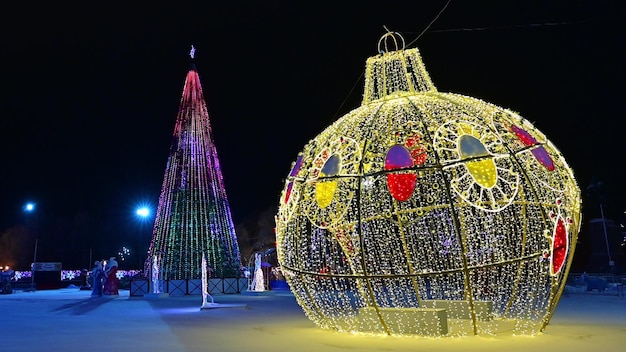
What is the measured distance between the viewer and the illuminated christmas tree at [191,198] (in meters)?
21.8

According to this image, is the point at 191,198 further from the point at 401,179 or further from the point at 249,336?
the point at 401,179

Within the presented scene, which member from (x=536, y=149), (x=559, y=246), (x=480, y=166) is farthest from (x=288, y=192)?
(x=559, y=246)

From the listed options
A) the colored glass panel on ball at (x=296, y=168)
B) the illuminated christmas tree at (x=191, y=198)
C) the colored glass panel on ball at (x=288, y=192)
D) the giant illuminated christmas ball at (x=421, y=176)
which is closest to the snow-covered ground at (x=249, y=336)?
the giant illuminated christmas ball at (x=421, y=176)

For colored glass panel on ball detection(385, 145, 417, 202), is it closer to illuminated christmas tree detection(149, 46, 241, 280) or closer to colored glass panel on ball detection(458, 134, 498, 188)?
colored glass panel on ball detection(458, 134, 498, 188)

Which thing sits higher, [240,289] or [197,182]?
[197,182]

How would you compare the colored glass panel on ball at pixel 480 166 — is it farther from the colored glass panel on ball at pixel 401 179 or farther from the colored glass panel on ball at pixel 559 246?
the colored glass panel on ball at pixel 559 246

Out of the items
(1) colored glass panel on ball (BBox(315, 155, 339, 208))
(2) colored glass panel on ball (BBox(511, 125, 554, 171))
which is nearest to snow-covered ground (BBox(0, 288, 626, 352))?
(1) colored glass panel on ball (BBox(315, 155, 339, 208))

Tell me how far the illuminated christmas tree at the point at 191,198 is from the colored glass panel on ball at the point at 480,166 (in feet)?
49.9

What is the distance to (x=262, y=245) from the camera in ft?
113

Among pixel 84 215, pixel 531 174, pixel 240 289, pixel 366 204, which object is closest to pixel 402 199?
pixel 531 174

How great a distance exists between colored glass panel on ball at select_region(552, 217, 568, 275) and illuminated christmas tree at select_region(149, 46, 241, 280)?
15.8 metres

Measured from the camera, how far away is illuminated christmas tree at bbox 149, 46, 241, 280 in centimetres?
2175

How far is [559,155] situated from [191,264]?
1670cm

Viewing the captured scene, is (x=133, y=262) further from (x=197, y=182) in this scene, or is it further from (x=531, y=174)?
(x=531, y=174)
